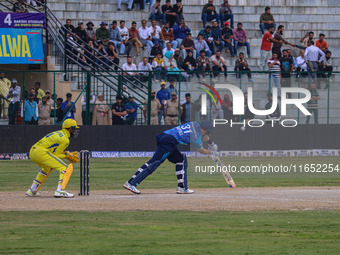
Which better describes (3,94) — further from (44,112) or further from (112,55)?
(112,55)

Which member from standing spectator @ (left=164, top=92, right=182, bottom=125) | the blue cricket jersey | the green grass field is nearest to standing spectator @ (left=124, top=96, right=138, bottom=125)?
standing spectator @ (left=164, top=92, right=182, bottom=125)

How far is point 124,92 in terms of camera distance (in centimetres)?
3198

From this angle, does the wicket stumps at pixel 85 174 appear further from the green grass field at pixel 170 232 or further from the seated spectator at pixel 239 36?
the seated spectator at pixel 239 36

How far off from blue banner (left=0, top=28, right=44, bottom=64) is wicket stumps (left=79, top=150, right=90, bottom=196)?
1511 centimetres

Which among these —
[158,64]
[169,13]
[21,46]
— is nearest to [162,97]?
[158,64]

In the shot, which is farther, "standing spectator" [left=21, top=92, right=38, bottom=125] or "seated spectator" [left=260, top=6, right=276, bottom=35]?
"seated spectator" [left=260, top=6, right=276, bottom=35]

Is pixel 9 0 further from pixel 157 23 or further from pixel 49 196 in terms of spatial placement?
pixel 49 196

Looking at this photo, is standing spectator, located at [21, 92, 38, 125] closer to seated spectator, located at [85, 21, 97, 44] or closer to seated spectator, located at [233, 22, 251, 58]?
seated spectator, located at [85, 21, 97, 44]

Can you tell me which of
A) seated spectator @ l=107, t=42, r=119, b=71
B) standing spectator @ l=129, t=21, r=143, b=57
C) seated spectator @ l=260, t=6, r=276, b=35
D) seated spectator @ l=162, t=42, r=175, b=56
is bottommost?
seated spectator @ l=107, t=42, r=119, b=71

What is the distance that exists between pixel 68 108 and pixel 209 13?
10.6 metres

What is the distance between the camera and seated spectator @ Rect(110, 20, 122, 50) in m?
35.7

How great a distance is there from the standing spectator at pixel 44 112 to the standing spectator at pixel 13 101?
2.89 ft

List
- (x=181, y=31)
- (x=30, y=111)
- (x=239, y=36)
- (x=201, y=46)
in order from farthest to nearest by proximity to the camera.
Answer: (x=239, y=36) → (x=181, y=31) → (x=201, y=46) → (x=30, y=111)

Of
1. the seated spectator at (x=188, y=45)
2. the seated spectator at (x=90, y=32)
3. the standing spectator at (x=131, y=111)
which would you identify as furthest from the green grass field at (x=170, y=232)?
the seated spectator at (x=90, y=32)
